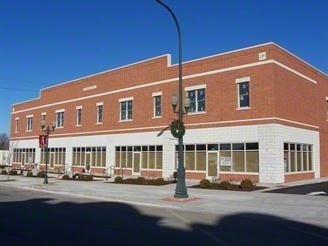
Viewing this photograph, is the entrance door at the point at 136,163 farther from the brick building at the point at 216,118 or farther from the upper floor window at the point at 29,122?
the upper floor window at the point at 29,122

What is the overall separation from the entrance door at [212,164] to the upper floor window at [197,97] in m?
3.49

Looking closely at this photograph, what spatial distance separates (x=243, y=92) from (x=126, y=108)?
13.8 metres

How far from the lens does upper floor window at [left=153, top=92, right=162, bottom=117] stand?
1545 inches

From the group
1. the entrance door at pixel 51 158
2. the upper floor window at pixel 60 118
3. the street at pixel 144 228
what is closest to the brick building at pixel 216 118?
the upper floor window at pixel 60 118

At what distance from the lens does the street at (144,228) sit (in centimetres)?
1059

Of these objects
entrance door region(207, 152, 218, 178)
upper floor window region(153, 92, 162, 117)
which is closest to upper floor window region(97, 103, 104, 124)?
upper floor window region(153, 92, 162, 117)

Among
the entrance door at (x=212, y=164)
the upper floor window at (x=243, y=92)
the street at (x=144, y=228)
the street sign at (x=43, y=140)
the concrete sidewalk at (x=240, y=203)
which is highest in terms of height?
the upper floor window at (x=243, y=92)

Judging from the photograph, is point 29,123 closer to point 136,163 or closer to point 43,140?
point 136,163

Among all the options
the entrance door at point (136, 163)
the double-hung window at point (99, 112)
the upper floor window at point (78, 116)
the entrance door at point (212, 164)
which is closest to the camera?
the entrance door at point (212, 164)

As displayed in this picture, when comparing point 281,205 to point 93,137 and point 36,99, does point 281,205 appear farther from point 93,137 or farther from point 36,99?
point 36,99

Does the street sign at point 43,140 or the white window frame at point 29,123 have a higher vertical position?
the white window frame at point 29,123

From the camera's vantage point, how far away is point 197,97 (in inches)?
1411

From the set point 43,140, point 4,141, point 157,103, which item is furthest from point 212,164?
point 4,141

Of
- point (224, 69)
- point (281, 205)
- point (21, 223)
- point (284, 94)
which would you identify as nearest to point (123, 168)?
point (224, 69)
